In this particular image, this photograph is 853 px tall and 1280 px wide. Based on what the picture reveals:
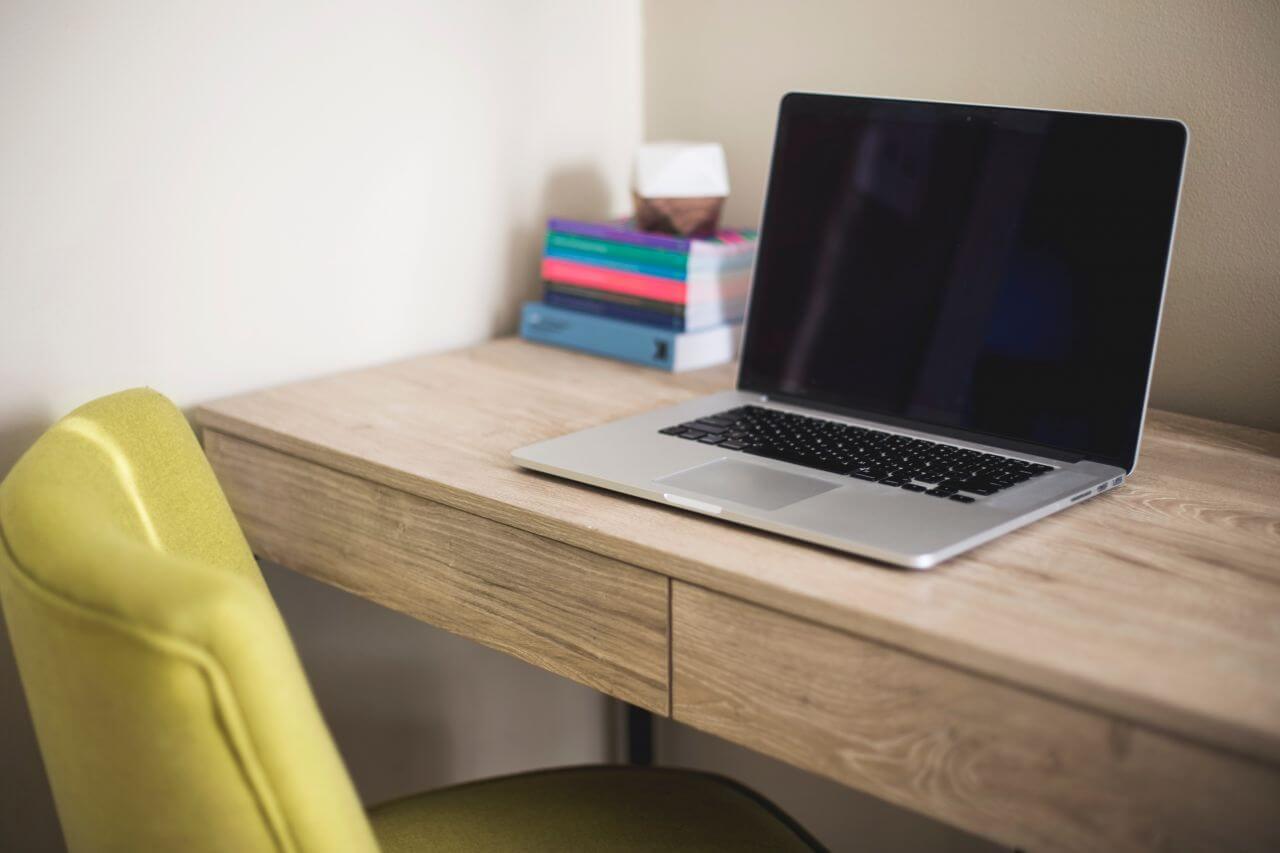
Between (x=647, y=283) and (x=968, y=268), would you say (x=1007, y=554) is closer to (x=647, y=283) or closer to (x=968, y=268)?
(x=968, y=268)

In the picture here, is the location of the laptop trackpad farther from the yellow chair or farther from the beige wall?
the beige wall

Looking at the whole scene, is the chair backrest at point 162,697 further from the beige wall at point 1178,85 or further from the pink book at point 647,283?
the beige wall at point 1178,85

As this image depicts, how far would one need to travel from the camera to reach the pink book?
133cm

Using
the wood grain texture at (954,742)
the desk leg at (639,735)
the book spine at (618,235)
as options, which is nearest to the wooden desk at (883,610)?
the wood grain texture at (954,742)

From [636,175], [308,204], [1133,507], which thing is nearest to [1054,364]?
[1133,507]

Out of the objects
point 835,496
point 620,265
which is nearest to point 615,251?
point 620,265

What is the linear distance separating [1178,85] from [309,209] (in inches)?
34.6

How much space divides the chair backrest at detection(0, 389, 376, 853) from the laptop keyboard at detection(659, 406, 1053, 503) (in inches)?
19.7

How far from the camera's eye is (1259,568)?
804mm

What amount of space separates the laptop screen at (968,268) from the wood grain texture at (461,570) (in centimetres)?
36

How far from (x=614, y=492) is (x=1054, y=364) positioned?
392mm

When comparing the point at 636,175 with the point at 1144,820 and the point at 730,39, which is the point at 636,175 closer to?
the point at 730,39

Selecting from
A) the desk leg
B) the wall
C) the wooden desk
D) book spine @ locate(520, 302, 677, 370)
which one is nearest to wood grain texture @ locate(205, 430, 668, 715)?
the wooden desk

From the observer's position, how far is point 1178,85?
1.13 metres
